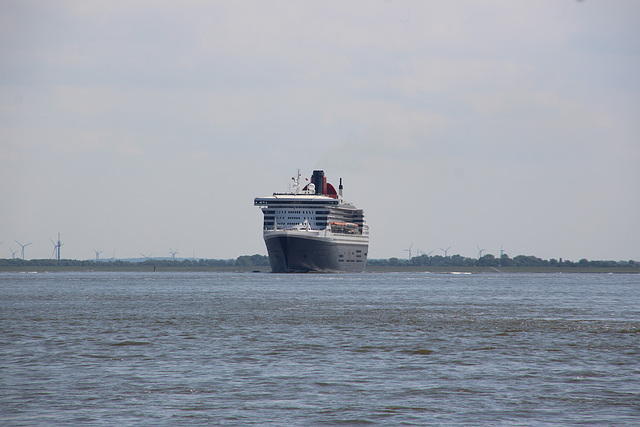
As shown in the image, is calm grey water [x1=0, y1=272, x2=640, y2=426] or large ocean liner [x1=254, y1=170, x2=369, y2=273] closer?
calm grey water [x1=0, y1=272, x2=640, y2=426]

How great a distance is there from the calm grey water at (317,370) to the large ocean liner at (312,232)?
91.2 meters

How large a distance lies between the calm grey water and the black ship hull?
3529 inches

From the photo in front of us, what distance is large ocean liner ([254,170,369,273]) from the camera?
475 ft

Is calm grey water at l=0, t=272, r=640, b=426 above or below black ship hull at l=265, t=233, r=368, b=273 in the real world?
below

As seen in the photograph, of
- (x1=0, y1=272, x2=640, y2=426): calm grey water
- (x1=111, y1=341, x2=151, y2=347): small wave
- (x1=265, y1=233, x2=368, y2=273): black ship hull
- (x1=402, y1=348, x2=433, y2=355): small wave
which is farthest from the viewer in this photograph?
(x1=265, y1=233, x2=368, y2=273): black ship hull

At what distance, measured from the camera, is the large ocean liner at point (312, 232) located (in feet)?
475

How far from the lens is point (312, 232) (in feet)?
486

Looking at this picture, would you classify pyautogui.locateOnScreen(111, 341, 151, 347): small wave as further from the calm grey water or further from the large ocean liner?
the large ocean liner

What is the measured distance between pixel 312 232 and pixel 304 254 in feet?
14.9

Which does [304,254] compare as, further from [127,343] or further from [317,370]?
[317,370]

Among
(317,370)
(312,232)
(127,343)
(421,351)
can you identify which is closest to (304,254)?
(312,232)

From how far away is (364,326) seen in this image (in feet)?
150

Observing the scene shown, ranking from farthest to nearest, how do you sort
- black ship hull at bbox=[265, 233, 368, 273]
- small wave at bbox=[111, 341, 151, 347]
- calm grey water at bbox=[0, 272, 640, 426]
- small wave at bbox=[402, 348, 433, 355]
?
Result: black ship hull at bbox=[265, 233, 368, 273] → small wave at bbox=[111, 341, 151, 347] → small wave at bbox=[402, 348, 433, 355] → calm grey water at bbox=[0, 272, 640, 426]

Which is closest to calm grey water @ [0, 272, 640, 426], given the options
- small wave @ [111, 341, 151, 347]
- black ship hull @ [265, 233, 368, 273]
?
small wave @ [111, 341, 151, 347]
